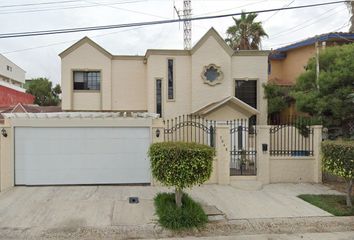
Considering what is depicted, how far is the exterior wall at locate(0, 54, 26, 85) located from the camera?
54.9m

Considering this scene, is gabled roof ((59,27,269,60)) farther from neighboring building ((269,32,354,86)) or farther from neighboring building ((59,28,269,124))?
neighboring building ((269,32,354,86))

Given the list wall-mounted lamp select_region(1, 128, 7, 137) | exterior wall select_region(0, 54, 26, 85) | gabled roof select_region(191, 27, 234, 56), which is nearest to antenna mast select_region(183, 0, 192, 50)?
gabled roof select_region(191, 27, 234, 56)

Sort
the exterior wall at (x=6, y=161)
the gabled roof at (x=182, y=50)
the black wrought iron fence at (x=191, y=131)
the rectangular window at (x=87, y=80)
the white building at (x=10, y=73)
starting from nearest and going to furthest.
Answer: the exterior wall at (x=6, y=161) → the black wrought iron fence at (x=191, y=131) → the gabled roof at (x=182, y=50) → the rectangular window at (x=87, y=80) → the white building at (x=10, y=73)

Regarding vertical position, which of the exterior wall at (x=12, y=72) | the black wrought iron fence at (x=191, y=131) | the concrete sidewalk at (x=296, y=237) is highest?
the exterior wall at (x=12, y=72)

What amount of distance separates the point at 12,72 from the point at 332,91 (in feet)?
198

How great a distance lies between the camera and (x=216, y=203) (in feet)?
29.1

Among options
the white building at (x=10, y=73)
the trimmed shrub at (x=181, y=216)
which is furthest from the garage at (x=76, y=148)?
the white building at (x=10, y=73)

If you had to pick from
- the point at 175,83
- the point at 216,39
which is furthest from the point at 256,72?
the point at 175,83

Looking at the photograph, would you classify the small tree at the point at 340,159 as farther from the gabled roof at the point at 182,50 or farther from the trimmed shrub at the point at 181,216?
the gabled roof at the point at 182,50

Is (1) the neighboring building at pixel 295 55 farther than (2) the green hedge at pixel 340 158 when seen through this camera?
Yes

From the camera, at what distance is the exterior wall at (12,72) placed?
180 feet

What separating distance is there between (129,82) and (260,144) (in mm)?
12232

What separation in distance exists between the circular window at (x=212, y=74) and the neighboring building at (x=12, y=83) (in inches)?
671

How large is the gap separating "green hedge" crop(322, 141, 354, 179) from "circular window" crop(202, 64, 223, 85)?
11.7 metres
